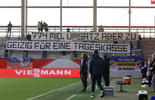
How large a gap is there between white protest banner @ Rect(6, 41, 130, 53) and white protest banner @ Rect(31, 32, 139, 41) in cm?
104

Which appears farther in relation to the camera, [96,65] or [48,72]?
[48,72]

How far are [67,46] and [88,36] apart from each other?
2.63 metres

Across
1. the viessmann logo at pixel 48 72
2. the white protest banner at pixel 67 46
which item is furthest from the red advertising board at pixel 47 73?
the white protest banner at pixel 67 46

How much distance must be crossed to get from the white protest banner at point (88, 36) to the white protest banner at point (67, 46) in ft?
3.40

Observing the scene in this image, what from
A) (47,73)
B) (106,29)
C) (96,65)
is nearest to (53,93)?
(96,65)

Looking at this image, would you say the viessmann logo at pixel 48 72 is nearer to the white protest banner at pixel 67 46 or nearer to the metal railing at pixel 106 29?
the white protest banner at pixel 67 46

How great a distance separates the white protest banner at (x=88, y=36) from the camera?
3038cm

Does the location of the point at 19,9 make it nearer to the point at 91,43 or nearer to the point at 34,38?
the point at 34,38

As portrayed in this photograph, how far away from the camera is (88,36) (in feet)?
100

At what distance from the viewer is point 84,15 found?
35812mm

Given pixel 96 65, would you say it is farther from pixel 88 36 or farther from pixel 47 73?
pixel 88 36

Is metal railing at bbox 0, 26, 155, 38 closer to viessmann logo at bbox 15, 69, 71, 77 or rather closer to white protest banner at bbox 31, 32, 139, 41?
white protest banner at bbox 31, 32, 139, 41

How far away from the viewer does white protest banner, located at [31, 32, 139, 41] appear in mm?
30375

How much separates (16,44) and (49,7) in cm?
800
